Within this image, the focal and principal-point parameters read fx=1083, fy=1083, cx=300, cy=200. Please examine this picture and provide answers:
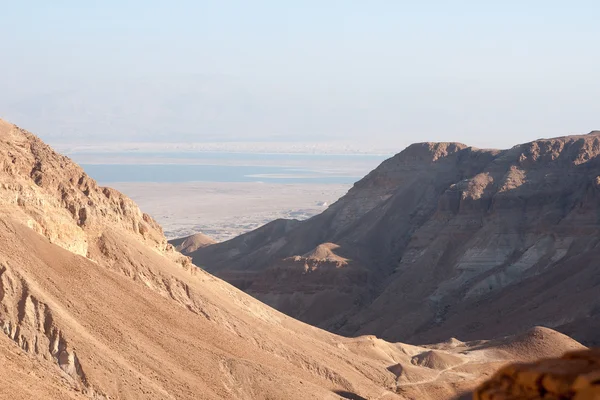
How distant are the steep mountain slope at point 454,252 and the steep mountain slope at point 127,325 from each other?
2230cm

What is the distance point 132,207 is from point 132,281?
7.54m

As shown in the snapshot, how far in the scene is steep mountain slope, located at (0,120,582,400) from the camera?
36094 mm

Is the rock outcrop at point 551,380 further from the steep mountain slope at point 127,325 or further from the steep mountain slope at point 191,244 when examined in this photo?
the steep mountain slope at point 191,244

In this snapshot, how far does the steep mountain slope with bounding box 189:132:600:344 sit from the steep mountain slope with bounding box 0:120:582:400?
2230cm

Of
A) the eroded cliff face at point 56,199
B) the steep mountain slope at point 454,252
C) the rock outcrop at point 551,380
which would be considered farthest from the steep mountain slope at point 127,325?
the rock outcrop at point 551,380

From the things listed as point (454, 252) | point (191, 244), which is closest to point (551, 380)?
point (454, 252)

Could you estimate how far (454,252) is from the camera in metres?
92.7

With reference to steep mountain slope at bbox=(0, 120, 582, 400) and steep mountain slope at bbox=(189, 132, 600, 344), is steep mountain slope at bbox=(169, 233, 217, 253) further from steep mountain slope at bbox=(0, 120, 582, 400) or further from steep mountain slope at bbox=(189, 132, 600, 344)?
steep mountain slope at bbox=(0, 120, 582, 400)

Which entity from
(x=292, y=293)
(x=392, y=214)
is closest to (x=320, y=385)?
(x=292, y=293)

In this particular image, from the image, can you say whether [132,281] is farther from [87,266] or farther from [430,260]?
[430,260]

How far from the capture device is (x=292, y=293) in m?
91.5

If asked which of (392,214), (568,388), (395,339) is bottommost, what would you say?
(395,339)

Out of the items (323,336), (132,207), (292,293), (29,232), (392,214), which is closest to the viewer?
(29,232)

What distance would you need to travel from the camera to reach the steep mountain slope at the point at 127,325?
36.1 metres
